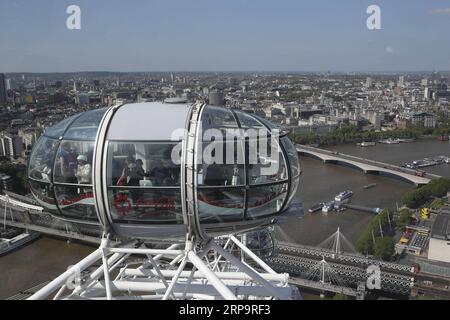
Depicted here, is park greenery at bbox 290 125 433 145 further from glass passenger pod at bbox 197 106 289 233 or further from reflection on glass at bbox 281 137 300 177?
glass passenger pod at bbox 197 106 289 233

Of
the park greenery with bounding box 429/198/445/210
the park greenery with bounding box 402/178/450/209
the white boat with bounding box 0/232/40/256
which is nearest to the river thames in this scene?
the white boat with bounding box 0/232/40/256

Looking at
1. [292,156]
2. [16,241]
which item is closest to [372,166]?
[16,241]

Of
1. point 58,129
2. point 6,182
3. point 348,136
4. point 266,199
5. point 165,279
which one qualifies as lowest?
point 348,136

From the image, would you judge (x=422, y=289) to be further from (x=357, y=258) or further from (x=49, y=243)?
(x=49, y=243)

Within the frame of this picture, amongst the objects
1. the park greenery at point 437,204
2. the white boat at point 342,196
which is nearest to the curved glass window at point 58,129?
the white boat at point 342,196

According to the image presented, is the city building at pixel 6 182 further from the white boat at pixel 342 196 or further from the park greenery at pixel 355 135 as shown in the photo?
the park greenery at pixel 355 135

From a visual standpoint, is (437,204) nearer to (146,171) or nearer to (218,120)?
(218,120)

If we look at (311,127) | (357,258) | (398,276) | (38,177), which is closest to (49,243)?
(357,258)
